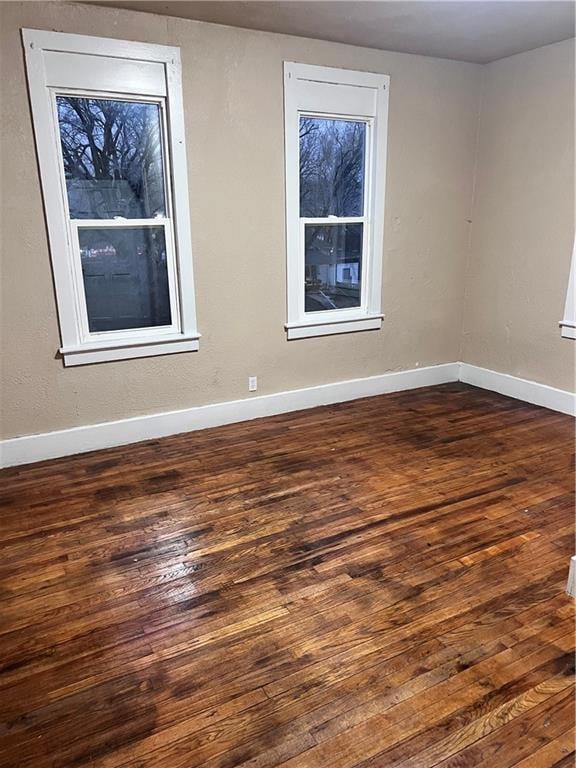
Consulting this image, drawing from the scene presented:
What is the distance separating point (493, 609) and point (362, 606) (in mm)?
495

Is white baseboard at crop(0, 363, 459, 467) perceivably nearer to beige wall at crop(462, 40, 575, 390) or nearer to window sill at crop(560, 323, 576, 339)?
beige wall at crop(462, 40, 575, 390)

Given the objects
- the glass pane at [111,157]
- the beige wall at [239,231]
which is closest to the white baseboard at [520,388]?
the beige wall at [239,231]

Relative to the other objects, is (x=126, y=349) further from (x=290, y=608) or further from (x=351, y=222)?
(x=290, y=608)

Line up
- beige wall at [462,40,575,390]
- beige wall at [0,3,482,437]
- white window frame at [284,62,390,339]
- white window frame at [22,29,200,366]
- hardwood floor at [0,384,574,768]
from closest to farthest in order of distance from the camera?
hardwood floor at [0,384,574,768], white window frame at [22,29,200,366], beige wall at [0,3,482,437], white window frame at [284,62,390,339], beige wall at [462,40,575,390]

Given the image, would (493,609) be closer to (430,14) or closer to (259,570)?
(259,570)

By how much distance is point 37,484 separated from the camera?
3.03 m

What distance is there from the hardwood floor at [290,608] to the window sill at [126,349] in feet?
2.05

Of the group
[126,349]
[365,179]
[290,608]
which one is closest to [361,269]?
[365,179]

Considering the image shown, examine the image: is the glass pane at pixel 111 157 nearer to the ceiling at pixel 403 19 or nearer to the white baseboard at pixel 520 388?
the ceiling at pixel 403 19

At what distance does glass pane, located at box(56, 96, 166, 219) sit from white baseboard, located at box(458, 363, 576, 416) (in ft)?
9.88

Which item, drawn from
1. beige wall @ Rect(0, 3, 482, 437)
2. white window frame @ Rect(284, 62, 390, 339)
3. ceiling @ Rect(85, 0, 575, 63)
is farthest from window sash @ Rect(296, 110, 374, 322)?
ceiling @ Rect(85, 0, 575, 63)

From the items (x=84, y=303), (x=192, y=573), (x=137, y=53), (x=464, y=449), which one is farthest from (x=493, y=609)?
(x=137, y=53)

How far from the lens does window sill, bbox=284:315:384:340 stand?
13.1 feet

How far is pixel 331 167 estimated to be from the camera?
3928 mm
